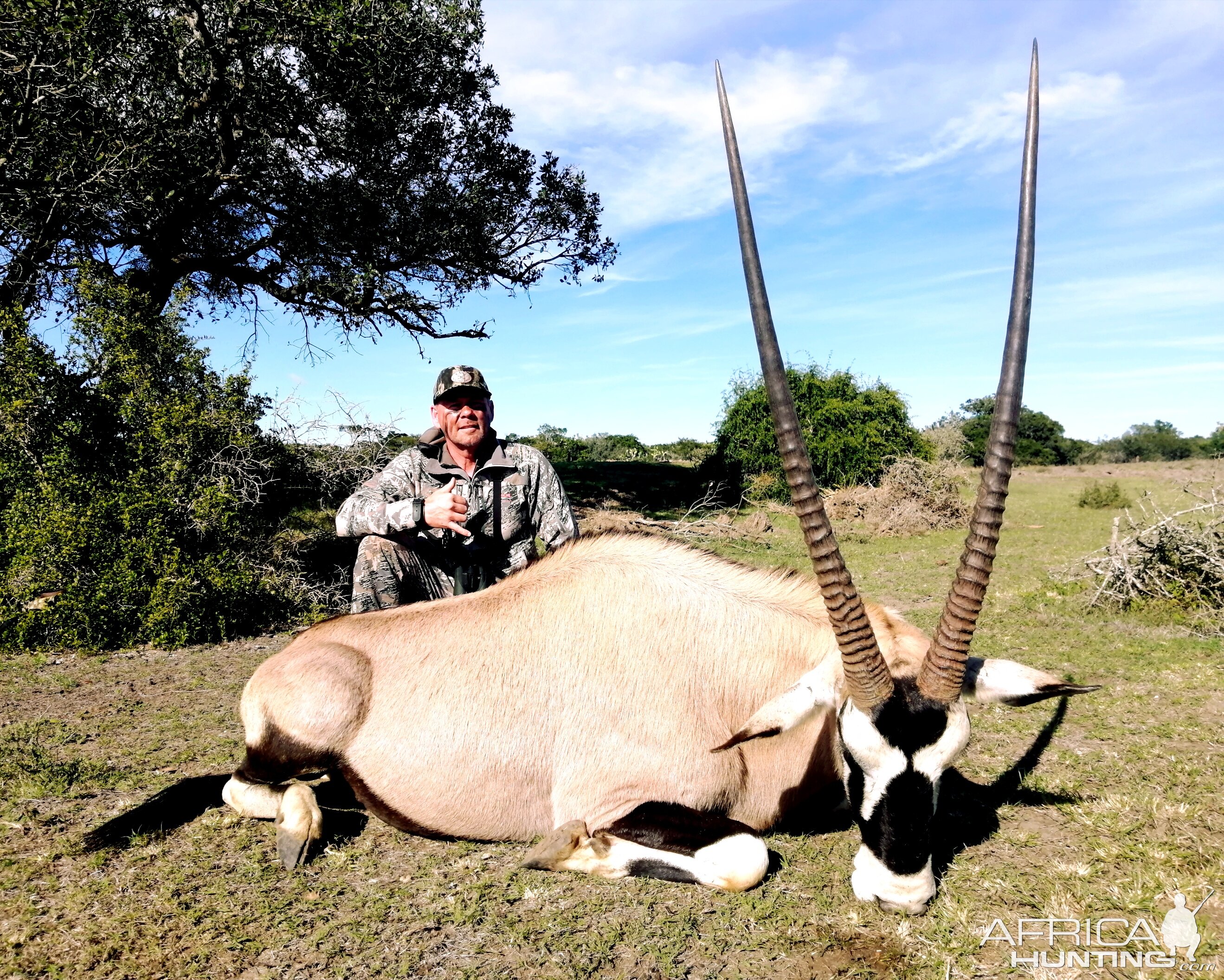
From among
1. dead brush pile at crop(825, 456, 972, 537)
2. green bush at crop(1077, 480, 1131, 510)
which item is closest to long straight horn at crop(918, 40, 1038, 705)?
dead brush pile at crop(825, 456, 972, 537)

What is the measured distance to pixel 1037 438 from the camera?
170 feet

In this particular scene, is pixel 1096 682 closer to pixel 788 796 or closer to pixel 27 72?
pixel 788 796

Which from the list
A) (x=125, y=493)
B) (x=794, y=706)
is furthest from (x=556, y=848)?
(x=125, y=493)

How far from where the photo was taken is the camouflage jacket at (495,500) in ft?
18.5

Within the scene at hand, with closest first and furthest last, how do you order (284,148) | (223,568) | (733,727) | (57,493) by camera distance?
(733,727) → (57,493) → (223,568) → (284,148)

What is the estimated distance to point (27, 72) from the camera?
907 centimetres

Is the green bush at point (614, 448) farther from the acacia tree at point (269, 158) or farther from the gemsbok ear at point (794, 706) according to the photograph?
the gemsbok ear at point (794, 706)

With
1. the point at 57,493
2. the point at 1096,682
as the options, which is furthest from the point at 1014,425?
the point at 57,493

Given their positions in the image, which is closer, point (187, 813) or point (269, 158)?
point (187, 813)

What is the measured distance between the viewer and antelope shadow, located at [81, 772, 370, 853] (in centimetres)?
392

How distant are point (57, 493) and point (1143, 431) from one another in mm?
70955

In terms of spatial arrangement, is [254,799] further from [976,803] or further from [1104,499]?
[1104,499]

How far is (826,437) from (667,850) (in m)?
20.0

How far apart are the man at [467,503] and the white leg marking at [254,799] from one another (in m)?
1.48
